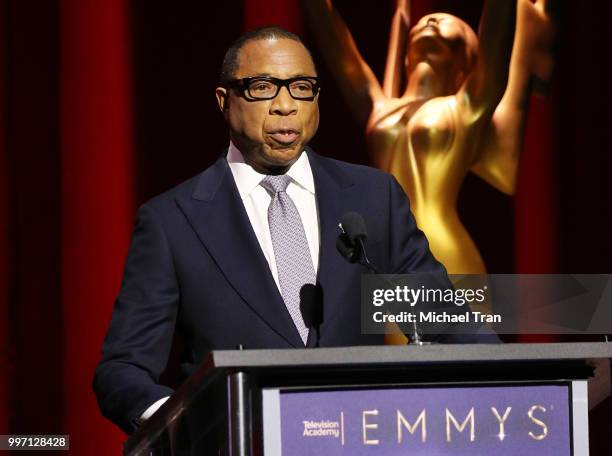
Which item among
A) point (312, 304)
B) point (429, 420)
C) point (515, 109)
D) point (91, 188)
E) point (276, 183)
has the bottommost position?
point (429, 420)

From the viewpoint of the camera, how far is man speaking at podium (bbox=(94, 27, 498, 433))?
1955 millimetres

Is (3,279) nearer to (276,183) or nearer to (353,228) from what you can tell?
(276,183)

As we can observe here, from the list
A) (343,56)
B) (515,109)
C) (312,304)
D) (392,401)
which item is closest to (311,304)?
(312,304)

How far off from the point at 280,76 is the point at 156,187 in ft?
3.35

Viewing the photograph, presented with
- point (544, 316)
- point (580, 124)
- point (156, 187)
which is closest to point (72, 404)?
point (156, 187)

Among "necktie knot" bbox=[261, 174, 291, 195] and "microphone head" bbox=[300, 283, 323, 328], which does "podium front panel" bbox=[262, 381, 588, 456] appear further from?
"necktie knot" bbox=[261, 174, 291, 195]

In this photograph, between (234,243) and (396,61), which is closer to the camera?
(234,243)

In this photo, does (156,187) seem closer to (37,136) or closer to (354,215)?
(37,136)

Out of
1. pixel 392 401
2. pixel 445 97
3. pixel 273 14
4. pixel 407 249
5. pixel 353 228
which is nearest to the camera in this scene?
pixel 392 401

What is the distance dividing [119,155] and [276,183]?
3.14 ft

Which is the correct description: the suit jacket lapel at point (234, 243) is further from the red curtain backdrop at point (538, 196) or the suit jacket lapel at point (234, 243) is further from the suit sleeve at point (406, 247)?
the red curtain backdrop at point (538, 196)

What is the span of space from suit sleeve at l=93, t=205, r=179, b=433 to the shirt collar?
0.14 m

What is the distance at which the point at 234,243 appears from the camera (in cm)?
201

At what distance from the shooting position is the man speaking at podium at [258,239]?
6.41 feet
